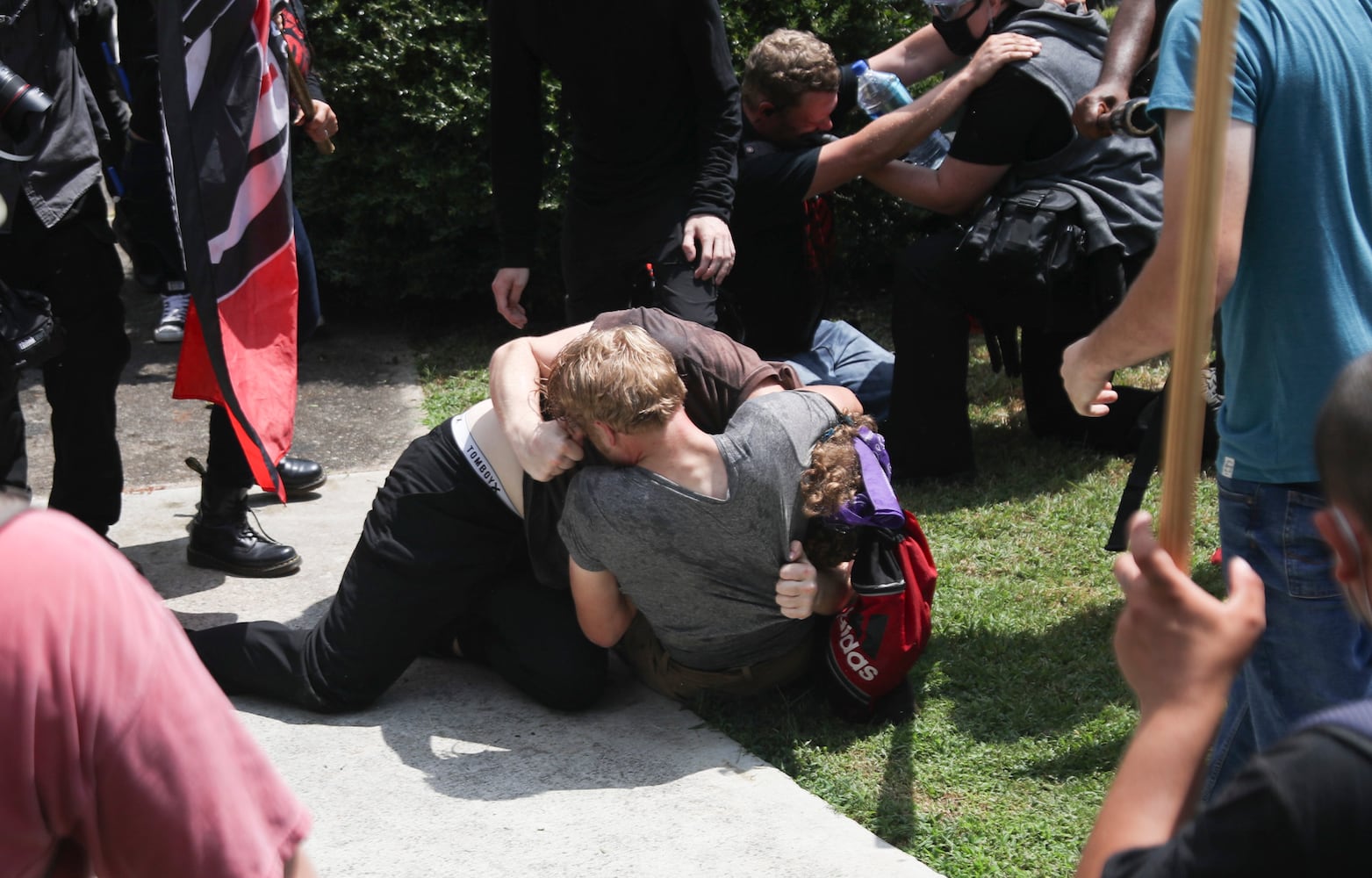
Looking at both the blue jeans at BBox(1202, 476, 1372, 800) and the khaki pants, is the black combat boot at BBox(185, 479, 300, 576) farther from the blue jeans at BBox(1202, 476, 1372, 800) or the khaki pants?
the blue jeans at BBox(1202, 476, 1372, 800)

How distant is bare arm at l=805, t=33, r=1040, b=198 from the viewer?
451cm

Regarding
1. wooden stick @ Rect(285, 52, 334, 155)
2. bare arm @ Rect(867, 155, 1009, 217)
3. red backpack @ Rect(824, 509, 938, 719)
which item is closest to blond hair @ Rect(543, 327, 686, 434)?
red backpack @ Rect(824, 509, 938, 719)

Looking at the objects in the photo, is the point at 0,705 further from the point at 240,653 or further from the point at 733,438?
the point at 240,653

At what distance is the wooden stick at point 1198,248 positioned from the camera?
1179 mm

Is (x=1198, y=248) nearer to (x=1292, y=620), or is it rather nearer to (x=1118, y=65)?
(x=1292, y=620)

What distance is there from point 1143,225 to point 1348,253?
242 centimetres

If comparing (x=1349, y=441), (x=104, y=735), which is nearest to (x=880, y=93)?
(x=1349, y=441)

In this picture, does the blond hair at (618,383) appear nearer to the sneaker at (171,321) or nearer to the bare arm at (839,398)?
the bare arm at (839,398)

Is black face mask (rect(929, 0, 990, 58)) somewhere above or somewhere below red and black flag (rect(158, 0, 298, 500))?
above

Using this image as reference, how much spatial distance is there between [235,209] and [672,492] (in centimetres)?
161

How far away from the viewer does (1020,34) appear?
4.45 meters

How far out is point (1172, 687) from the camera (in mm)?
1316

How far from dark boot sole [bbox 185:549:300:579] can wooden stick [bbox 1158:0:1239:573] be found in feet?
11.1

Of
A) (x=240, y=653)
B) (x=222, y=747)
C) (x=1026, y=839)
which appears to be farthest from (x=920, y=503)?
(x=222, y=747)
